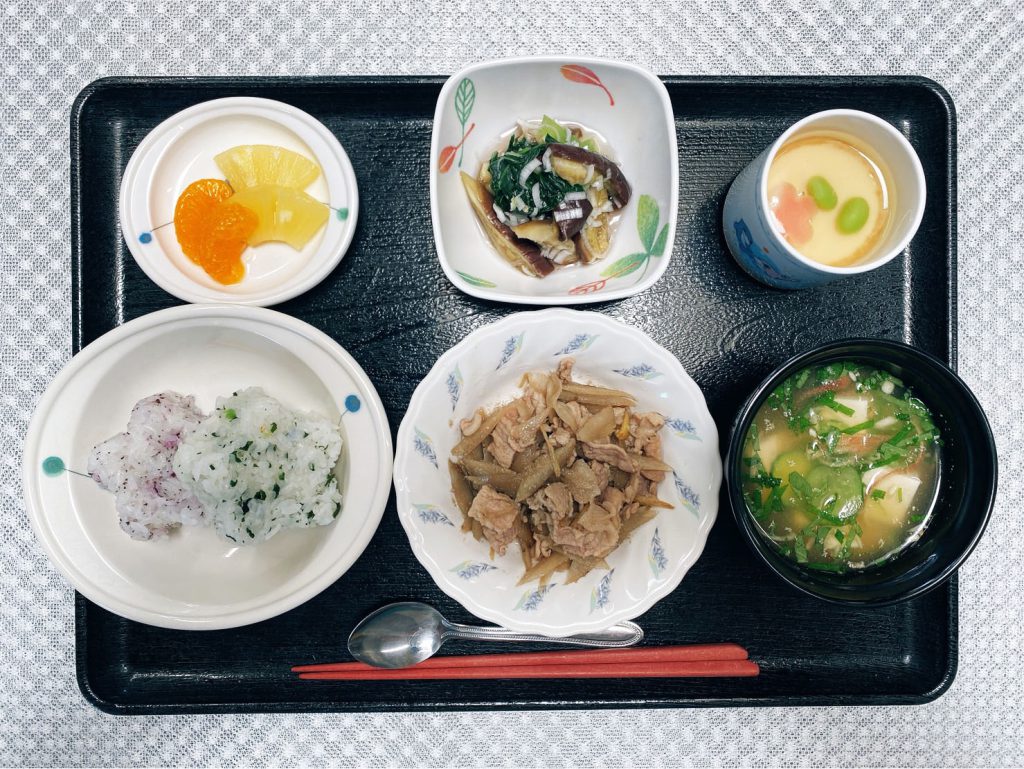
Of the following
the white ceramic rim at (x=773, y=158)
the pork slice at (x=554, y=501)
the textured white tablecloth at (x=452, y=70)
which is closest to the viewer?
the white ceramic rim at (x=773, y=158)

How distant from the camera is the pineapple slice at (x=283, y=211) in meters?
1.41

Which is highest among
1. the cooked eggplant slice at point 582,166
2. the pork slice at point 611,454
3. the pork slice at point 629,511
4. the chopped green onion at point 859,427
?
the cooked eggplant slice at point 582,166

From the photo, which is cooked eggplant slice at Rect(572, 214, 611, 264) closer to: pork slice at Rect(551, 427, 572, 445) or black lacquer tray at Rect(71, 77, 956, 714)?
black lacquer tray at Rect(71, 77, 956, 714)

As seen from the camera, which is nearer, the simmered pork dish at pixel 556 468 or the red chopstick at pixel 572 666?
the simmered pork dish at pixel 556 468

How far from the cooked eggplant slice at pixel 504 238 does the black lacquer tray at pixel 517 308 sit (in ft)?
0.37

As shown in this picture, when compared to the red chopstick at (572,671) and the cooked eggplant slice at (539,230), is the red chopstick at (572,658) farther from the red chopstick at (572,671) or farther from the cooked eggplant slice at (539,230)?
the cooked eggplant slice at (539,230)

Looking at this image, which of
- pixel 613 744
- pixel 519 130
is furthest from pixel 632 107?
pixel 613 744

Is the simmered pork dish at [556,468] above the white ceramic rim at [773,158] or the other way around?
the other way around

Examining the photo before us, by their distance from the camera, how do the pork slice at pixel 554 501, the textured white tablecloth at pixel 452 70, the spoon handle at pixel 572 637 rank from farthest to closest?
1. the textured white tablecloth at pixel 452 70
2. the spoon handle at pixel 572 637
3. the pork slice at pixel 554 501

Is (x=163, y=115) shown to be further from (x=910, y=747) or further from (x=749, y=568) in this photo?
(x=910, y=747)

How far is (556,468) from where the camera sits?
1.35 m

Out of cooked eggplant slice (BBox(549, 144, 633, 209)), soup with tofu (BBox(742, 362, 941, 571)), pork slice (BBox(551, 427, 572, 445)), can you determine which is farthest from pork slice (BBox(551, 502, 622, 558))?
cooked eggplant slice (BBox(549, 144, 633, 209))

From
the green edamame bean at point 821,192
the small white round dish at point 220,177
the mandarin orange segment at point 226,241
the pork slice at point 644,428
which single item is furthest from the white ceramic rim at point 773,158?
the mandarin orange segment at point 226,241

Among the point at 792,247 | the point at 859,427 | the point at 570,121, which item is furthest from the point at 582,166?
the point at 859,427
